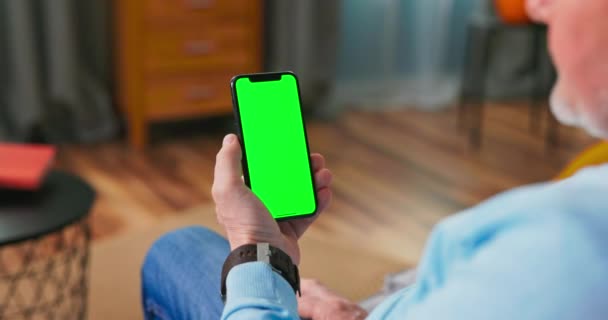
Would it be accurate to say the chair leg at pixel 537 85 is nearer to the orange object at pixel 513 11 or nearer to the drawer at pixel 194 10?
the orange object at pixel 513 11

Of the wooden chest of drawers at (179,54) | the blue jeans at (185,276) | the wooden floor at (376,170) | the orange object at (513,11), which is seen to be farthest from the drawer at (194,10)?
the blue jeans at (185,276)

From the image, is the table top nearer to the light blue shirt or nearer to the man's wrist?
the man's wrist

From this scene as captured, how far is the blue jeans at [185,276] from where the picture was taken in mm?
1175

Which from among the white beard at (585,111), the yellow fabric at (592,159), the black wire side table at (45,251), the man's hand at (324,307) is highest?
the white beard at (585,111)

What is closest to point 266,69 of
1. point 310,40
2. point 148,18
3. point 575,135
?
point 310,40

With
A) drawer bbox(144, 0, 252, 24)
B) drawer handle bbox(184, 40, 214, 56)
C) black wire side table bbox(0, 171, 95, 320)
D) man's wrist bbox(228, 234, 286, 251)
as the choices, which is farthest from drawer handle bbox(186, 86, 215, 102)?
man's wrist bbox(228, 234, 286, 251)

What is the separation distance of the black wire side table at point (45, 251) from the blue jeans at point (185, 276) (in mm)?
342

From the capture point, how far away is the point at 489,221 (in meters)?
0.67

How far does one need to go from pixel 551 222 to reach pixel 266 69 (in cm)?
291

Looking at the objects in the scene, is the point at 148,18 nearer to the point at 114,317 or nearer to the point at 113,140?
the point at 113,140

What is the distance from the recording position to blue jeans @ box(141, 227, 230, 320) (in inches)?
A: 46.3

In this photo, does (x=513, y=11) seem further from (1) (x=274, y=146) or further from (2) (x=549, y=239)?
(2) (x=549, y=239)

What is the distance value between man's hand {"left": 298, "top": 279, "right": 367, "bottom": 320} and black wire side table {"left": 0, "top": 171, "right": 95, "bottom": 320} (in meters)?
0.56

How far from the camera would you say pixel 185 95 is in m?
3.19
